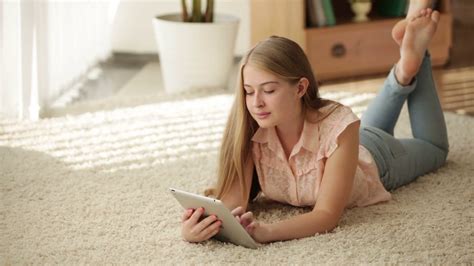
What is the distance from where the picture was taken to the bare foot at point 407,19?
7.63 feet

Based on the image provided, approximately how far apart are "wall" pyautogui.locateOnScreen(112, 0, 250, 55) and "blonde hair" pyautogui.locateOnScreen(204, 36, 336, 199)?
2131 mm

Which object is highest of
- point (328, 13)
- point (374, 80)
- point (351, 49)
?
point (328, 13)

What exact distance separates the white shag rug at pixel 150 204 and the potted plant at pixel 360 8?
0.86m

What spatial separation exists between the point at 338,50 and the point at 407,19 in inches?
52.1

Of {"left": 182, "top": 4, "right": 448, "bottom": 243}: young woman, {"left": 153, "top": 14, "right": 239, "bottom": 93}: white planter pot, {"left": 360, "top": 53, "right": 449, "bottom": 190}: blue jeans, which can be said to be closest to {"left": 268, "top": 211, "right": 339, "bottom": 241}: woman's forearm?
{"left": 182, "top": 4, "right": 448, "bottom": 243}: young woman

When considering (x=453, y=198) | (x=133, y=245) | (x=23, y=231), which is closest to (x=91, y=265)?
(x=133, y=245)

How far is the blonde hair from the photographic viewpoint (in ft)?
6.20

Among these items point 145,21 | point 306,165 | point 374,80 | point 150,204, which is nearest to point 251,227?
point 306,165

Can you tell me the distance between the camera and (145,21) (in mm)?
4121

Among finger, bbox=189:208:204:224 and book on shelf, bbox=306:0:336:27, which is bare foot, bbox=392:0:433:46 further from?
book on shelf, bbox=306:0:336:27

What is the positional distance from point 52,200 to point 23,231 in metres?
0.22

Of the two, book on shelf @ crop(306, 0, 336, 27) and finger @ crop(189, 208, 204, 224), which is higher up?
finger @ crop(189, 208, 204, 224)

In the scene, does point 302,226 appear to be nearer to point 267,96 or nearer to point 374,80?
point 267,96

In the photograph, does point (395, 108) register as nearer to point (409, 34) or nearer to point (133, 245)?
point (409, 34)
